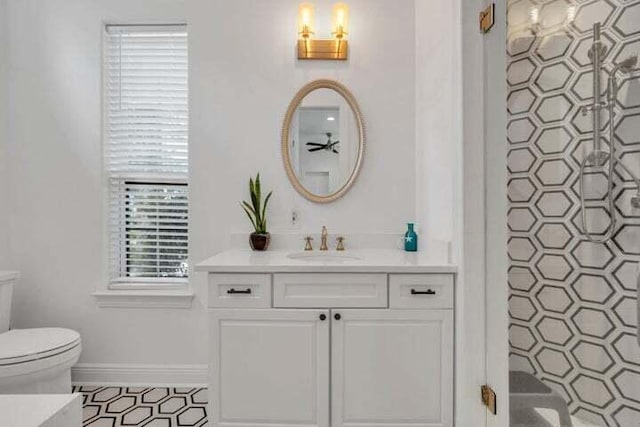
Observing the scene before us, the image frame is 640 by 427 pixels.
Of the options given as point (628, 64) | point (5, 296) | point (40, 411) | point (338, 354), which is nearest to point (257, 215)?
point (338, 354)

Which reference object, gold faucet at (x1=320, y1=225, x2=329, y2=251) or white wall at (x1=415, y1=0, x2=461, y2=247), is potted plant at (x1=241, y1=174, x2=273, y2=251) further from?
white wall at (x1=415, y1=0, x2=461, y2=247)

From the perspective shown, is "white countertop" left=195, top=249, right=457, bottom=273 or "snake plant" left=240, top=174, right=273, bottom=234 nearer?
"white countertop" left=195, top=249, right=457, bottom=273

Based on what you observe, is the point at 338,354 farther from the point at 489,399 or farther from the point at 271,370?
the point at 489,399

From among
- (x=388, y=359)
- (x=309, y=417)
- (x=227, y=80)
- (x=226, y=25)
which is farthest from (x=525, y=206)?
(x=226, y=25)

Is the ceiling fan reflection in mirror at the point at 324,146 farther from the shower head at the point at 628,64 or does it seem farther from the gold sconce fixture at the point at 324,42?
the shower head at the point at 628,64

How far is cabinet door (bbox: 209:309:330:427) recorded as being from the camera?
1.64 meters

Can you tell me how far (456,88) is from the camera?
1.66 metres

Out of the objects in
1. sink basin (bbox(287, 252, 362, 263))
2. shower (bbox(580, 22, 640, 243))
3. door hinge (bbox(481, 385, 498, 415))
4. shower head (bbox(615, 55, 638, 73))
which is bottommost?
door hinge (bbox(481, 385, 498, 415))

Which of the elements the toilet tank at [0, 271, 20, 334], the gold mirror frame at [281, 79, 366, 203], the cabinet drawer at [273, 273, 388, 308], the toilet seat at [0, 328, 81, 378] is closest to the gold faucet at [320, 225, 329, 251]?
the gold mirror frame at [281, 79, 366, 203]

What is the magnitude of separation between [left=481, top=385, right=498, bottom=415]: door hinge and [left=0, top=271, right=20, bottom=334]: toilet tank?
248cm

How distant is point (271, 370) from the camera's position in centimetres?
164

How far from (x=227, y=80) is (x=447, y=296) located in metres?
1.76

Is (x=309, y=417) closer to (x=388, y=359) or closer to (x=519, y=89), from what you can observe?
(x=388, y=359)

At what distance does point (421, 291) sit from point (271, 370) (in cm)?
73
